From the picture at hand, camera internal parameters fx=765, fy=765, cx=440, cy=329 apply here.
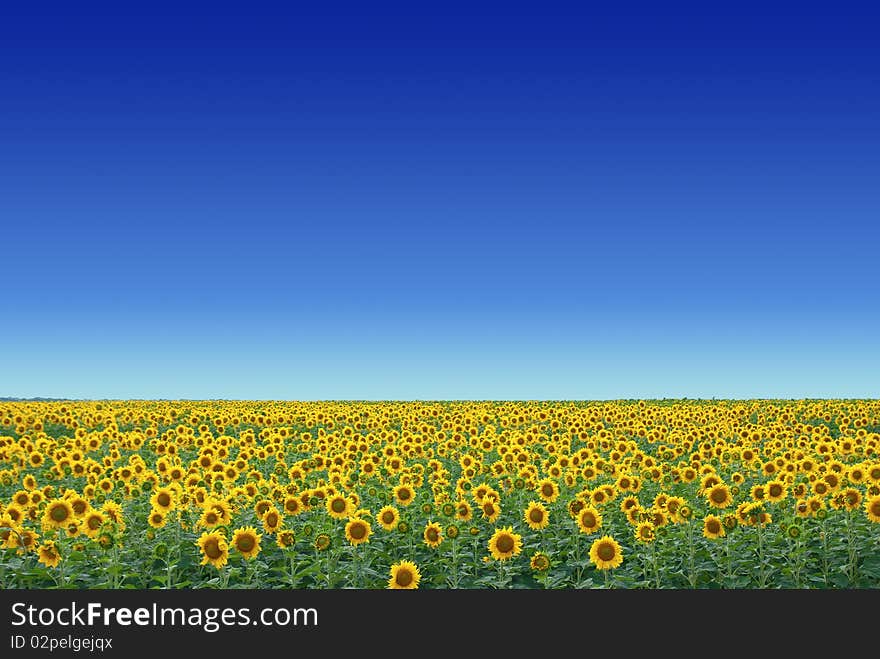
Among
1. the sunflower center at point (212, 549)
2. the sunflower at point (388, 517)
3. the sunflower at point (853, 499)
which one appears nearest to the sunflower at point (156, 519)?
the sunflower center at point (212, 549)

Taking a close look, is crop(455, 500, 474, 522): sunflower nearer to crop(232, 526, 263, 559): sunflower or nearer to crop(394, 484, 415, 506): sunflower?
crop(394, 484, 415, 506): sunflower

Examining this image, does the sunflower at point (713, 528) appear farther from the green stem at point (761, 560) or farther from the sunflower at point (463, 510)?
the sunflower at point (463, 510)

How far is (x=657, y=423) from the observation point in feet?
113

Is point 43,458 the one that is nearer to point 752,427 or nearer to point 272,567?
point 272,567

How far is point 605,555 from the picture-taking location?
12188mm

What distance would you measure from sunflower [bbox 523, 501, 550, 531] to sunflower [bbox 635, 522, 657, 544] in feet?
6.78

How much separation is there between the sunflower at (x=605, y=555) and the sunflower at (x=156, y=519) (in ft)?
25.1

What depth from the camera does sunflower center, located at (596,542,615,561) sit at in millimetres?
12172

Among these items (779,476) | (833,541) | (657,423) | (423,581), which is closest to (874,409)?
(657,423)

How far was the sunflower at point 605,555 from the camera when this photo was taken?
39.8 feet

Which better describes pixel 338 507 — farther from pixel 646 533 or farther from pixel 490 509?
pixel 646 533

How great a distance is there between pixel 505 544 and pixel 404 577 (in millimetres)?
1909

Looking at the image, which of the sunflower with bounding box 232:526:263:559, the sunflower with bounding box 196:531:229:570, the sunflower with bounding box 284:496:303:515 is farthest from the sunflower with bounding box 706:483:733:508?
the sunflower with bounding box 196:531:229:570

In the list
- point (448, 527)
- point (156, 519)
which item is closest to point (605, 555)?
point (448, 527)
